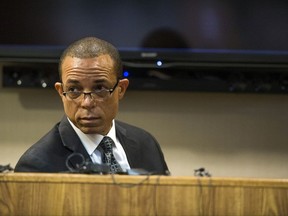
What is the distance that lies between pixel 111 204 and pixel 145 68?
165 centimetres

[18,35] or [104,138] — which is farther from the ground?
[18,35]

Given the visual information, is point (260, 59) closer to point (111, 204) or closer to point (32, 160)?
point (32, 160)

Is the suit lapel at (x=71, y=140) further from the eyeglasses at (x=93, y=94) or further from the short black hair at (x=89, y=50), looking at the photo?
the short black hair at (x=89, y=50)

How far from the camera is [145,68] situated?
2781 mm

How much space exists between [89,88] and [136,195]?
0.61m

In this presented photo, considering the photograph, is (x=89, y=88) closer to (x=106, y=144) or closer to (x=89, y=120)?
(x=89, y=120)

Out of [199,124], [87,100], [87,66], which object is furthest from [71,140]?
[199,124]

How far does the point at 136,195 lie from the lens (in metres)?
1.19

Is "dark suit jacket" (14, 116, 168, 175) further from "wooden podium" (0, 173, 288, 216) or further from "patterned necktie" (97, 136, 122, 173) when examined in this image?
"wooden podium" (0, 173, 288, 216)

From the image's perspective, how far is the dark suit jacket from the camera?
1671 mm

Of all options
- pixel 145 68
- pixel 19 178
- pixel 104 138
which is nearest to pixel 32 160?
pixel 104 138

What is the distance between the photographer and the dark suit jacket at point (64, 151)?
5.48 feet

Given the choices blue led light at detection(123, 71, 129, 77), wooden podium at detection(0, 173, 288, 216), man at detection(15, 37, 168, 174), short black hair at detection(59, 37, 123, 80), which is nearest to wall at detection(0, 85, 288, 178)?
blue led light at detection(123, 71, 129, 77)

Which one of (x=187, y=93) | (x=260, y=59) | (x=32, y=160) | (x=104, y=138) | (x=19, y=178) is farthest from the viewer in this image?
(x=187, y=93)
